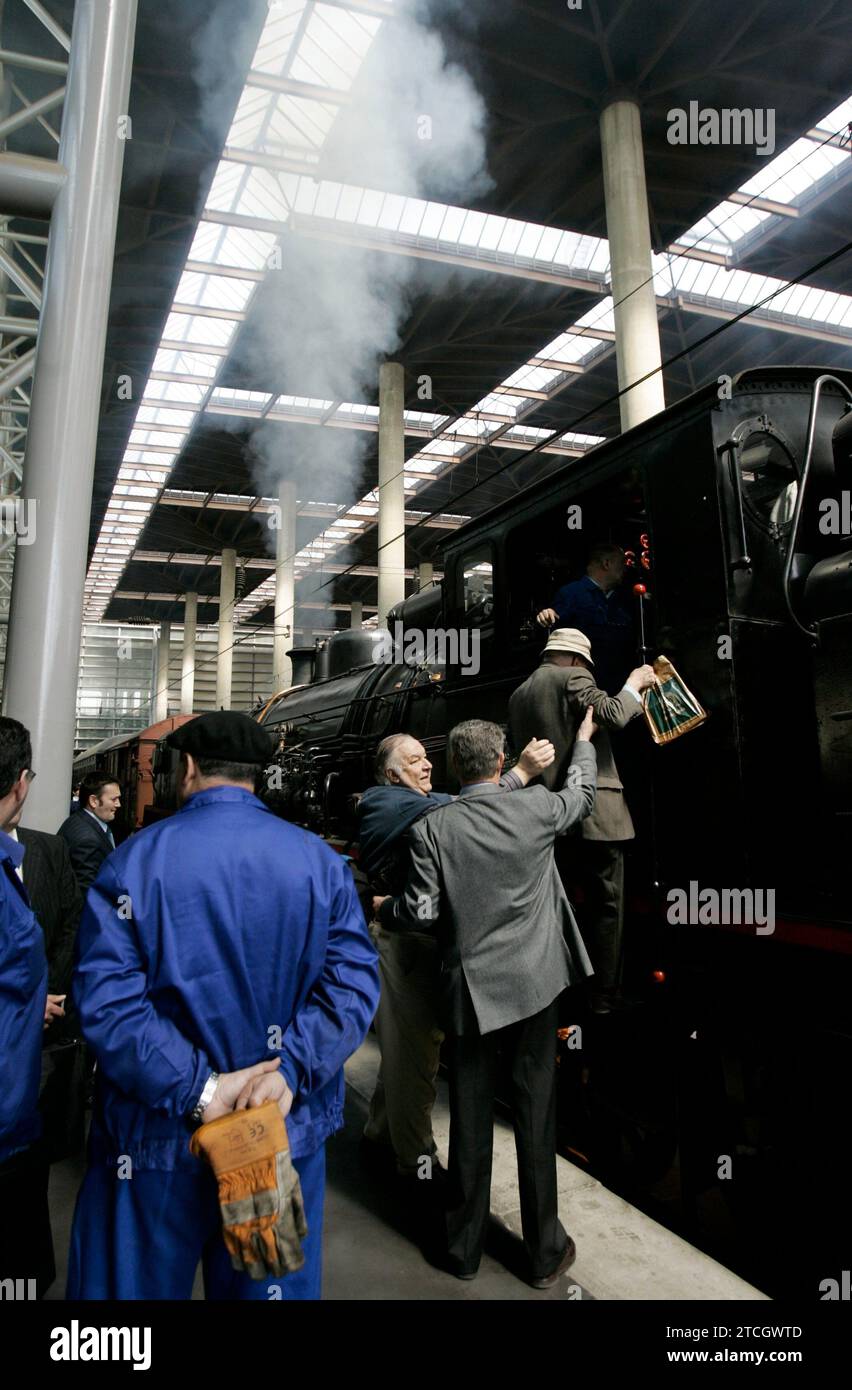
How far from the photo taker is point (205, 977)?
66.5 inches

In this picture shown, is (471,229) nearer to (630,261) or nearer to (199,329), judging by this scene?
(630,261)

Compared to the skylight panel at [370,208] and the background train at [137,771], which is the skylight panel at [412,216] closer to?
the skylight panel at [370,208]

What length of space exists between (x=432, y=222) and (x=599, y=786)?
43.3ft

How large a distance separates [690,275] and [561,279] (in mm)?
2671

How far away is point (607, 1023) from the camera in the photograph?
3482mm

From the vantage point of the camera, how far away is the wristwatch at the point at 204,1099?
1.61 metres

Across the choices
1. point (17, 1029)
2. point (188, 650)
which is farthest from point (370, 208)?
point (188, 650)

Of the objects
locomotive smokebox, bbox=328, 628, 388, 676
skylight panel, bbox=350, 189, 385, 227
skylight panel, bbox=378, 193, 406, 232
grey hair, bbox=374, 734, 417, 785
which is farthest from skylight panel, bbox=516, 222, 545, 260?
grey hair, bbox=374, 734, 417, 785

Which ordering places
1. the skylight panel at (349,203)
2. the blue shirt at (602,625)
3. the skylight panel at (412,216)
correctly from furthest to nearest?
1. the skylight panel at (412,216)
2. the skylight panel at (349,203)
3. the blue shirt at (602,625)

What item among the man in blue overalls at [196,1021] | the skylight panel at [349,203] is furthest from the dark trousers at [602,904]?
the skylight panel at [349,203]

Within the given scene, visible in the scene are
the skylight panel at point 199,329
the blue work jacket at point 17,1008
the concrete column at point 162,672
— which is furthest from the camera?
the concrete column at point 162,672

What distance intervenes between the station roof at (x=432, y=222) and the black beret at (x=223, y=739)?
4130mm
